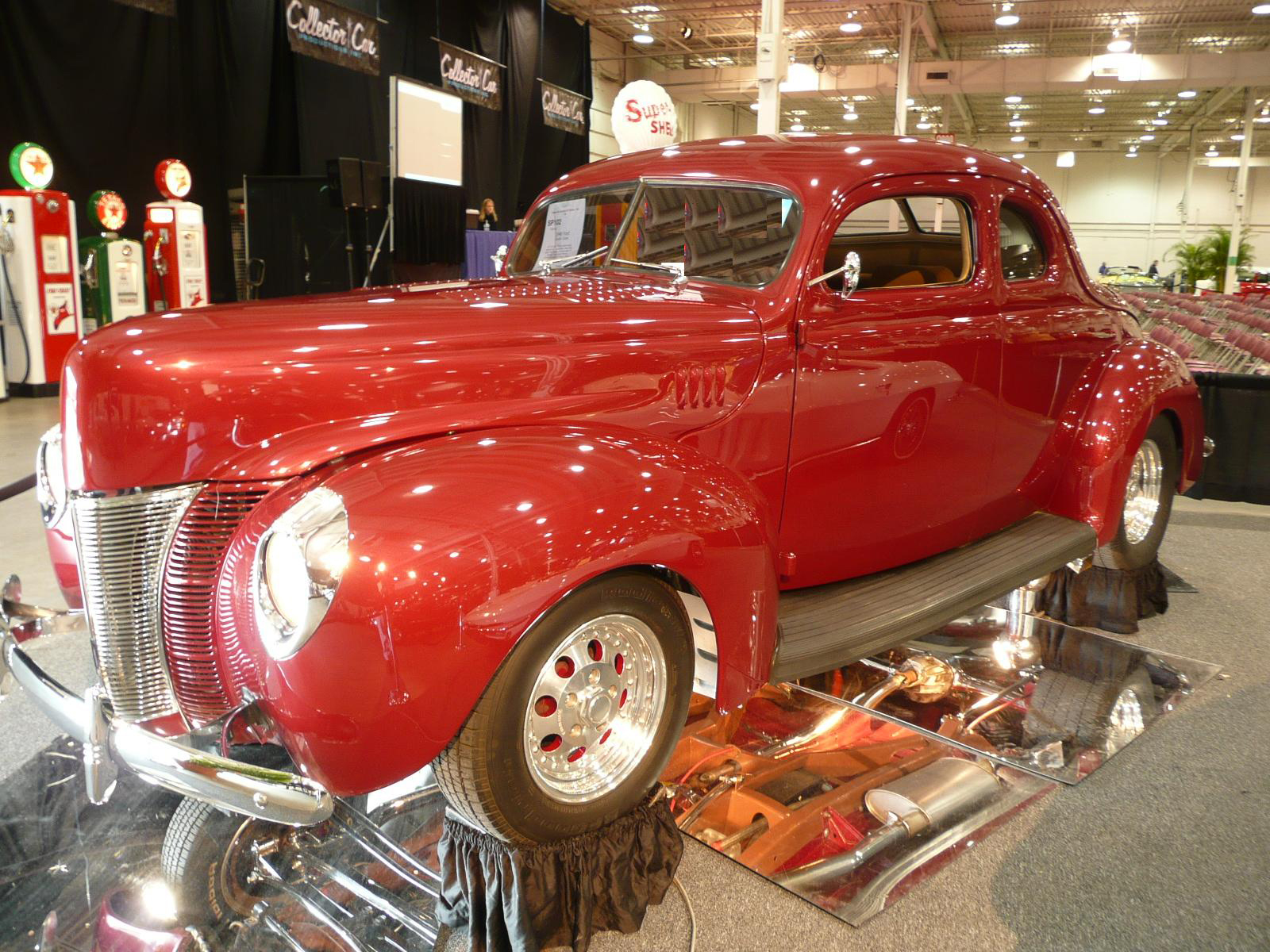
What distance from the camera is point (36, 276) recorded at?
26.6ft

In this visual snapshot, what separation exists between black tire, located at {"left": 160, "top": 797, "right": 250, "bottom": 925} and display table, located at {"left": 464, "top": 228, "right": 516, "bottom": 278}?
1059 cm

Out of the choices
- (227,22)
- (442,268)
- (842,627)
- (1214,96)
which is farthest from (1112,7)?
(842,627)

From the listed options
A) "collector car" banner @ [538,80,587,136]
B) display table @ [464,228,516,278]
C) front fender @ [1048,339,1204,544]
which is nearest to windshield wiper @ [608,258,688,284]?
front fender @ [1048,339,1204,544]

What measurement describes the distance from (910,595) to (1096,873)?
2.62 ft

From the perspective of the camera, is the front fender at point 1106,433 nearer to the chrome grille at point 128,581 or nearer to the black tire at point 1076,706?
the black tire at point 1076,706

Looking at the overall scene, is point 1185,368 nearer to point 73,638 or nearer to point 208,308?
point 208,308

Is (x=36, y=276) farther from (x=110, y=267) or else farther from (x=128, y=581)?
(x=128, y=581)

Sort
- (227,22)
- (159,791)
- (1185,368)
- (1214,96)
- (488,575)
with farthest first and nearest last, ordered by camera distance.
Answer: (1214,96)
(227,22)
(1185,368)
(159,791)
(488,575)

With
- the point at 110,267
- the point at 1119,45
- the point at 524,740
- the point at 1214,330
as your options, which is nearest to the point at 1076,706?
the point at 524,740

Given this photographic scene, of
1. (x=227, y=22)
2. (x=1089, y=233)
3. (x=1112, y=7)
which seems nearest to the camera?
(x=227, y=22)

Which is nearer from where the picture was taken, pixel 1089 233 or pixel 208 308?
pixel 208 308

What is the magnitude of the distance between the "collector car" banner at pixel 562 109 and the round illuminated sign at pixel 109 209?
6768 mm

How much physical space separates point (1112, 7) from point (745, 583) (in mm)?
18210

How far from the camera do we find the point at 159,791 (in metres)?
2.40
